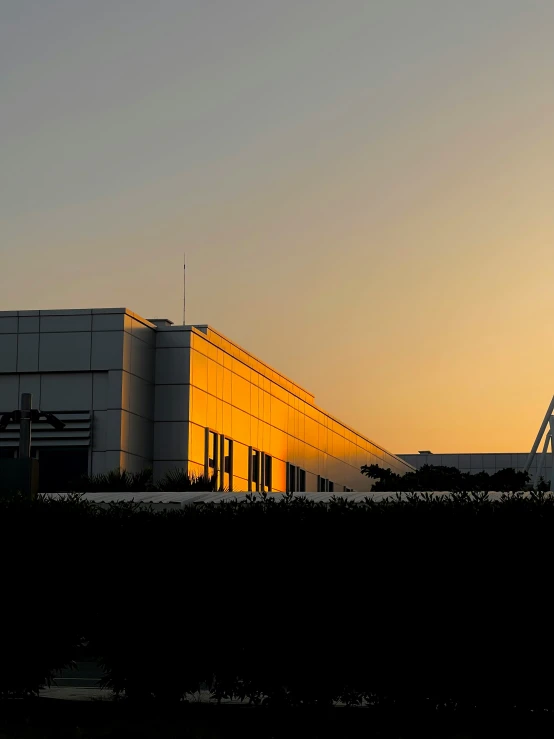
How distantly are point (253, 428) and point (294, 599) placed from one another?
38.0 m

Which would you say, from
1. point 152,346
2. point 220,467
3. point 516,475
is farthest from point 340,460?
point 152,346

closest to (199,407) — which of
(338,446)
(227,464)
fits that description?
(227,464)

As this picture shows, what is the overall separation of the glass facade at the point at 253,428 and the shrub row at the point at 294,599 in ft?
89.5

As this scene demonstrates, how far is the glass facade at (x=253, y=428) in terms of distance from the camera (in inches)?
1756

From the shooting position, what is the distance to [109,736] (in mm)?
12789

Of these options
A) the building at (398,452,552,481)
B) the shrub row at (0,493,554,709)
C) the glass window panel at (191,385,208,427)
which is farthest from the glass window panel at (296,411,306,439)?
the building at (398,452,552,481)

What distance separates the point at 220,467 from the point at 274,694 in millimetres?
33268

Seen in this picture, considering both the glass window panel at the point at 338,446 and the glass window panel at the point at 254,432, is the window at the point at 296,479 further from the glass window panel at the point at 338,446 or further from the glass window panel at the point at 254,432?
the glass window panel at the point at 338,446

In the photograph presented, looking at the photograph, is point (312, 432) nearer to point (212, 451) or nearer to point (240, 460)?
point (240, 460)

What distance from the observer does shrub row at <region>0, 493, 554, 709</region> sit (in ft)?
44.2

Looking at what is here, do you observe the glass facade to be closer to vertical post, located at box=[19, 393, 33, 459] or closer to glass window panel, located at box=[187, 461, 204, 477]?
glass window panel, located at box=[187, 461, 204, 477]

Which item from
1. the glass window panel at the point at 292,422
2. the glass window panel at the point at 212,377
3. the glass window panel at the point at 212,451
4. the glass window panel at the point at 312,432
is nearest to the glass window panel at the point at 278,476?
the glass window panel at the point at 292,422

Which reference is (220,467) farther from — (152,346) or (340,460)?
(340,460)

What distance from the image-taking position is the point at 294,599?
13992 mm
